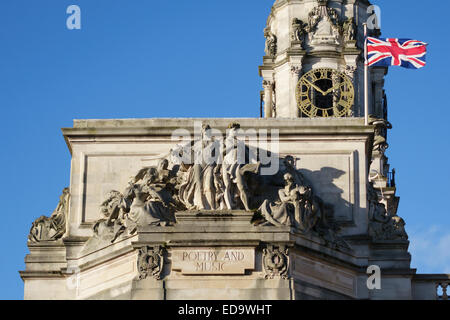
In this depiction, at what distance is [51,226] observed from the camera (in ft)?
208

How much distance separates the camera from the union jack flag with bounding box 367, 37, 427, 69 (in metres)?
75.1

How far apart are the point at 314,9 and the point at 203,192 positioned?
3696cm

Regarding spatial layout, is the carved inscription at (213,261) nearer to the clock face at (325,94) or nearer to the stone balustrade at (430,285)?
the stone balustrade at (430,285)

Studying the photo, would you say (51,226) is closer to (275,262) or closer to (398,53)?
(275,262)

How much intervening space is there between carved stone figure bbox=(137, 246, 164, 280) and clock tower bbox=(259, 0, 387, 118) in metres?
35.1

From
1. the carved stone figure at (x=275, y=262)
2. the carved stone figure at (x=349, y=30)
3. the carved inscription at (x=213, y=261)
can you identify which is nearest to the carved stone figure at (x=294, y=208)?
the carved stone figure at (x=275, y=262)

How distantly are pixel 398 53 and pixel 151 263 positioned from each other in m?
22.5

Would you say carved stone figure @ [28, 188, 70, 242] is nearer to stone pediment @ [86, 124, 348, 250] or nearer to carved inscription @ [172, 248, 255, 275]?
stone pediment @ [86, 124, 348, 250]

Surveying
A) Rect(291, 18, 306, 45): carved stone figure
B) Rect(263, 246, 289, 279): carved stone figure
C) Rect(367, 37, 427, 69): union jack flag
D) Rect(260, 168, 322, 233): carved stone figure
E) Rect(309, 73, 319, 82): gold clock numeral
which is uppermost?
Rect(291, 18, 306, 45): carved stone figure

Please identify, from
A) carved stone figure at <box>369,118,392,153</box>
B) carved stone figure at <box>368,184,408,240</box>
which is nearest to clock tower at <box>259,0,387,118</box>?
carved stone figure at <box>369,118,392,153</box>

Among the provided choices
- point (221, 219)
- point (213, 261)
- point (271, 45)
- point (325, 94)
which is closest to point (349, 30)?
point (325, 94)

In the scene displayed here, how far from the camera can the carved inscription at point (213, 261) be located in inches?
2248

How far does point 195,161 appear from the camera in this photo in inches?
2367
